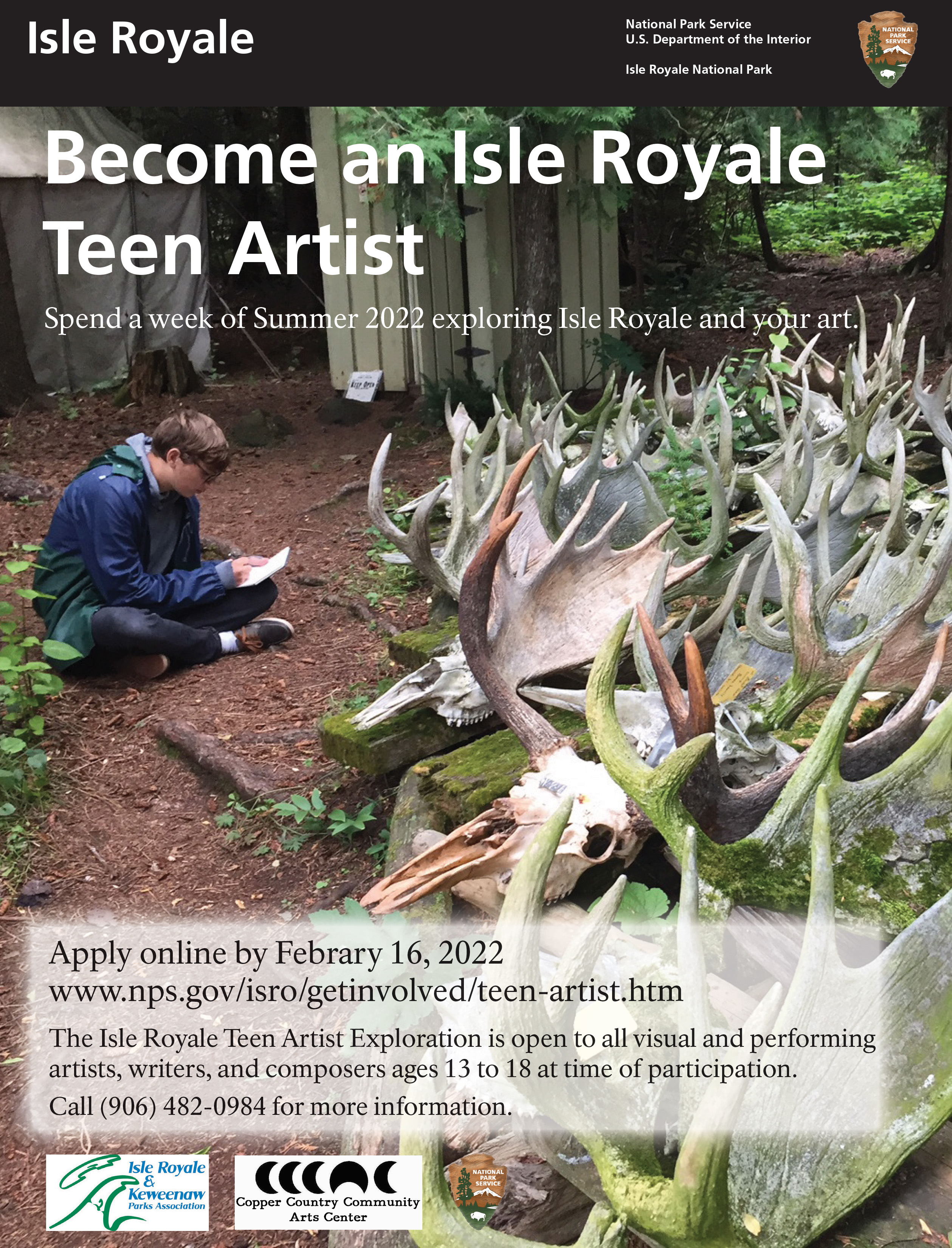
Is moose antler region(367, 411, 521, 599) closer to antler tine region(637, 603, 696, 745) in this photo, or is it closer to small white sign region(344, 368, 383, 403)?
antler tine region(637, 603, 696, 745)

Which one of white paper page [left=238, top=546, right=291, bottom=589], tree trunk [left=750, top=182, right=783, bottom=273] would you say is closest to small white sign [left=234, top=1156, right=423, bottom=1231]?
white paper page [left=238, top=546, right=291, bottom=589]

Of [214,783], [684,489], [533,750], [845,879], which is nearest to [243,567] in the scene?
[214,783]

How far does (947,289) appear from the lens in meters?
8.21

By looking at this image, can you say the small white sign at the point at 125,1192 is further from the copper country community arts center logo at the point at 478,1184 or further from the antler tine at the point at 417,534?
the antler tine at the point at 417,534

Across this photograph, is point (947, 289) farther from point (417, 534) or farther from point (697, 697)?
point (697, 697)

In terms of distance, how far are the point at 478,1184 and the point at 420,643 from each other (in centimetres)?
220

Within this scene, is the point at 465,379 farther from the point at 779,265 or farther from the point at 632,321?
the point at 779,265

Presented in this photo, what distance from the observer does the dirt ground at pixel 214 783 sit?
243 centimetres

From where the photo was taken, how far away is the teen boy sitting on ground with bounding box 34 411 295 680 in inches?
180

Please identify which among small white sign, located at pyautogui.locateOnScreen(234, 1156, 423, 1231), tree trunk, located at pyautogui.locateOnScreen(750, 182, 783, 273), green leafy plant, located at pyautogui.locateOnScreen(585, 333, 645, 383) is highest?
tree trunk, located at pyautogui.locateOnScreen(750, 182, 783, 273)

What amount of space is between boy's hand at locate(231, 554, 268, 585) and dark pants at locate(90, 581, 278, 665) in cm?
6

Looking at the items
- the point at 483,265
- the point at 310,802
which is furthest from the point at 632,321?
the point at 310,802

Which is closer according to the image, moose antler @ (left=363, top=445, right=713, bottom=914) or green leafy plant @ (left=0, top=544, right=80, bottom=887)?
moose antler @ (left=363, top=445, right=713, bottom=914)

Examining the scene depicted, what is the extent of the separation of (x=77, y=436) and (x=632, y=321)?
4.83 metres
